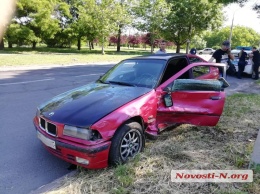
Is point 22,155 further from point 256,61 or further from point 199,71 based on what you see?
point 256,61

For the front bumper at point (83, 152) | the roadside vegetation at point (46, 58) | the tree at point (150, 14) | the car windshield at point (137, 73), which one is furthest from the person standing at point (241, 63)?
the tree at point (150, 14)

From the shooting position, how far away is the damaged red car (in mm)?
2766

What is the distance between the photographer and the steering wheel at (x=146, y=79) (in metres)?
3.75

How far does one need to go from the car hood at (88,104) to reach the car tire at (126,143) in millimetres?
314

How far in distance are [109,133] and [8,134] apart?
2.38m

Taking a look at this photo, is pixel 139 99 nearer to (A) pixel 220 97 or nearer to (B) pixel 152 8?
(A) pixel 220 97

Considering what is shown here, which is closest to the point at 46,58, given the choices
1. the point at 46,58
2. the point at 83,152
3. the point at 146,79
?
the point at 46,58

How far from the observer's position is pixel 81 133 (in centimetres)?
273

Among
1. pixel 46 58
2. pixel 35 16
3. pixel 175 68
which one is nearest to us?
pixel 175 68

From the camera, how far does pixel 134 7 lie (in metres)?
31.1

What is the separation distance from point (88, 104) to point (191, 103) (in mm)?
1773

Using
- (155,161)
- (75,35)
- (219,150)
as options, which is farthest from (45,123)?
(75,35)

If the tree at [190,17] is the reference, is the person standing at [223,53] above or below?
below

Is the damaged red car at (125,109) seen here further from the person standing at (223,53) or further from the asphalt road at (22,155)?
the person standing at (223,53)
